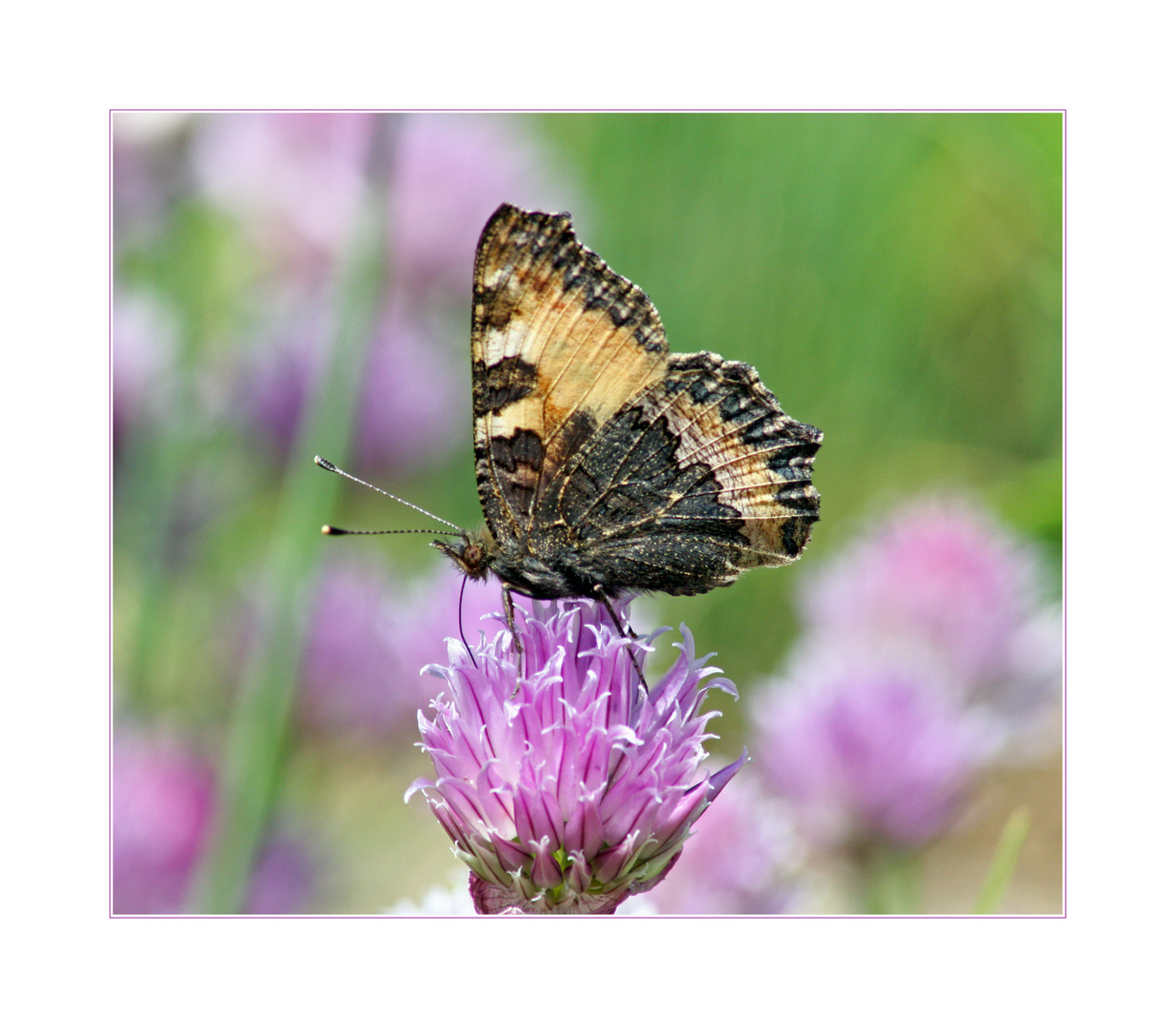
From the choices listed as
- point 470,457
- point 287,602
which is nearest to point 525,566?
point 287,602

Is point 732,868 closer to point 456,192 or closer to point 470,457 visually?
point 470,457

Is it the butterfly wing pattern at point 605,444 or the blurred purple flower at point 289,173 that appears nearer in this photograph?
the butterfly wing pattern at point 605,444

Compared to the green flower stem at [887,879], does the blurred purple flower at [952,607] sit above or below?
above

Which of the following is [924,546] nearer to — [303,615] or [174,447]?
[303,615]

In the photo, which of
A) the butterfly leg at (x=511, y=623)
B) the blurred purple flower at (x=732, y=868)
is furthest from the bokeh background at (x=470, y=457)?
the butterfly leg at (x=511, y=623)

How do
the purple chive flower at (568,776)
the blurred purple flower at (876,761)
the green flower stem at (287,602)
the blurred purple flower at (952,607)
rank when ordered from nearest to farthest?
the purple chive flower at (568,776) < the green flower stem at (287,602) < the blurred purple flower at (876,761) < the blurred purple flower at (952,607)

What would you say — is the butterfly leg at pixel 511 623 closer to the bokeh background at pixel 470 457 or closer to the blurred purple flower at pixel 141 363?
the bokeh background at pixel 470 457

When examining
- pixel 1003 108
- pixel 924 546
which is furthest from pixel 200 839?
pixel 1003 108
